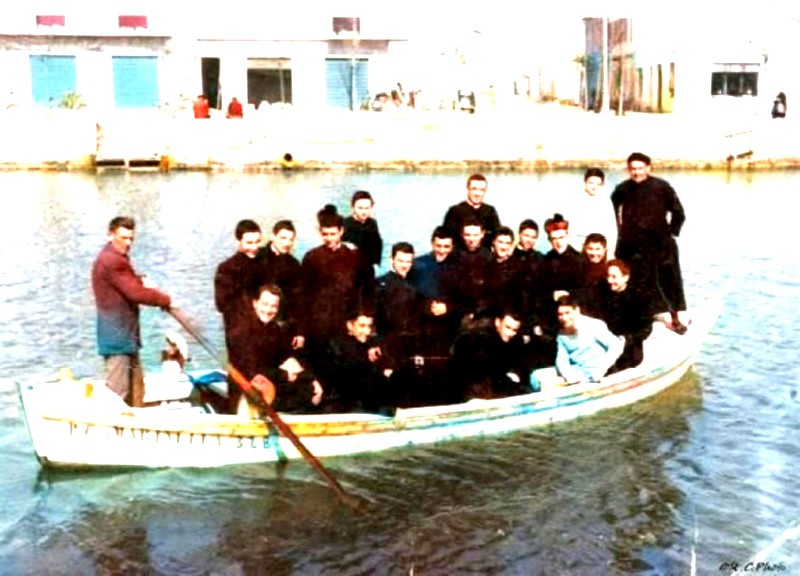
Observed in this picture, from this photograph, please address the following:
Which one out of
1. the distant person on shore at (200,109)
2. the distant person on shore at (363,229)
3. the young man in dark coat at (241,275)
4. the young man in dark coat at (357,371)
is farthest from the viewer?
the distant person on shore at (200,109)

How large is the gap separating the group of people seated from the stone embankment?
97.7ft

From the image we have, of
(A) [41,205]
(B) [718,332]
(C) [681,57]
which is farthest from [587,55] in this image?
(B) [718,332]

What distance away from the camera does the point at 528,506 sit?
10.7 m

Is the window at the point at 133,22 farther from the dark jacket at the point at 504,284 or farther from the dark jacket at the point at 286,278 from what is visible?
the dark jacket at the point at 286,278

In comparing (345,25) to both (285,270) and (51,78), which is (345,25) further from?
(285,270)

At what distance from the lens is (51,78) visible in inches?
1938

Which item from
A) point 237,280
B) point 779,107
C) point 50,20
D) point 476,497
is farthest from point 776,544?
point 50,20

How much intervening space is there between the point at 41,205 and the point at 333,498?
2416 centimetres

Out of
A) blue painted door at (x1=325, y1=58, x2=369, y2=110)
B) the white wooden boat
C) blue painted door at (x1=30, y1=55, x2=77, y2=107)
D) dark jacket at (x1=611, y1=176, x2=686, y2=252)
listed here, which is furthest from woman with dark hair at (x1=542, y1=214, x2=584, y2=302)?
→ blue painted door at (x1=30, y1=55, x2=77, y2=107)

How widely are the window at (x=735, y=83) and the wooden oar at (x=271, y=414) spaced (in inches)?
1742

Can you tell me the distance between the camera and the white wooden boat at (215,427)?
10398mm

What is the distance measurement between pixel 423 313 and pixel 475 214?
1.60 m

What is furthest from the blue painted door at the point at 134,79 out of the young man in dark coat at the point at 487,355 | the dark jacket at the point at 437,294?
the young man in dark coat at the point at 487,355

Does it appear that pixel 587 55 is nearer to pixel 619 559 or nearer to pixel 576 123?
pixel 576 123
